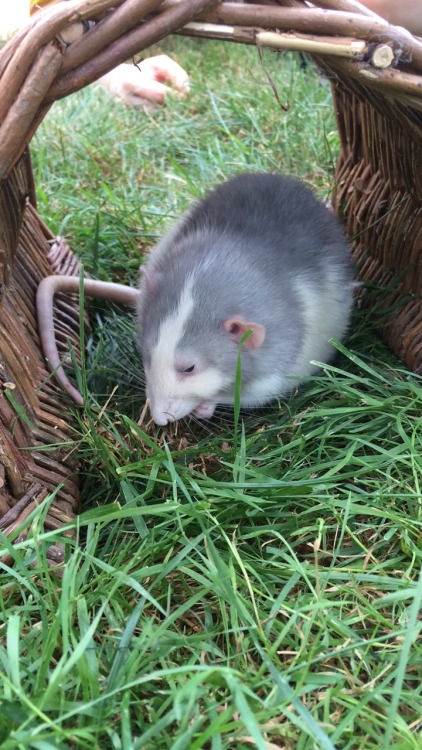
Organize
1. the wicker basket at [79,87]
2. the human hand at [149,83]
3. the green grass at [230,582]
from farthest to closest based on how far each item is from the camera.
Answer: the human hand at [149,83] < the wicker basket at [79,87] < the green grass at [230,582]

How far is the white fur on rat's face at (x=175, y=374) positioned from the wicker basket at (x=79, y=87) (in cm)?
32

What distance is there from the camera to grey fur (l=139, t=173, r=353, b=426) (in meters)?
→ 2.32

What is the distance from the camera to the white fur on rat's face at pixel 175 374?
7.48 ft

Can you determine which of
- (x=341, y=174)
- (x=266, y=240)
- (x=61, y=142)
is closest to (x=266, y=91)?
(x=61, y=142)

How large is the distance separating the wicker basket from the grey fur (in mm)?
273

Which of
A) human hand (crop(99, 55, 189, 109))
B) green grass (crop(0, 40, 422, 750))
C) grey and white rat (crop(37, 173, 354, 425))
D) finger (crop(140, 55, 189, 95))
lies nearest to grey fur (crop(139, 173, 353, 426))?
grey and white rat (crop(37, 173, 354, 425))

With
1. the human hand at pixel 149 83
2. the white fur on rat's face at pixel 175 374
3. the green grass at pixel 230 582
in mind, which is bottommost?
the green grass at pixel 230 582

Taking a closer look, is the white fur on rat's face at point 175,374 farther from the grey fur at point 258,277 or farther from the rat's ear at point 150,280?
the rat's ear at point 150,280

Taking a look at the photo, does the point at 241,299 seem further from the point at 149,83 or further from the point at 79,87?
the point at 149,83

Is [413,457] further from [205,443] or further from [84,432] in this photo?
[84,432]

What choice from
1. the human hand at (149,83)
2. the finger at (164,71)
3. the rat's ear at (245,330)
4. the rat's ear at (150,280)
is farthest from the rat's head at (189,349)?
the finger at (164,71)

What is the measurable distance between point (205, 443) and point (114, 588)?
0.79m

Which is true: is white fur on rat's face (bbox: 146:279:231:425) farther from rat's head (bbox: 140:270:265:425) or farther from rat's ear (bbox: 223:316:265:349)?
rat's ear (bbox: 223:316:265:349)

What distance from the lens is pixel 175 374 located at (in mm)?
2297
